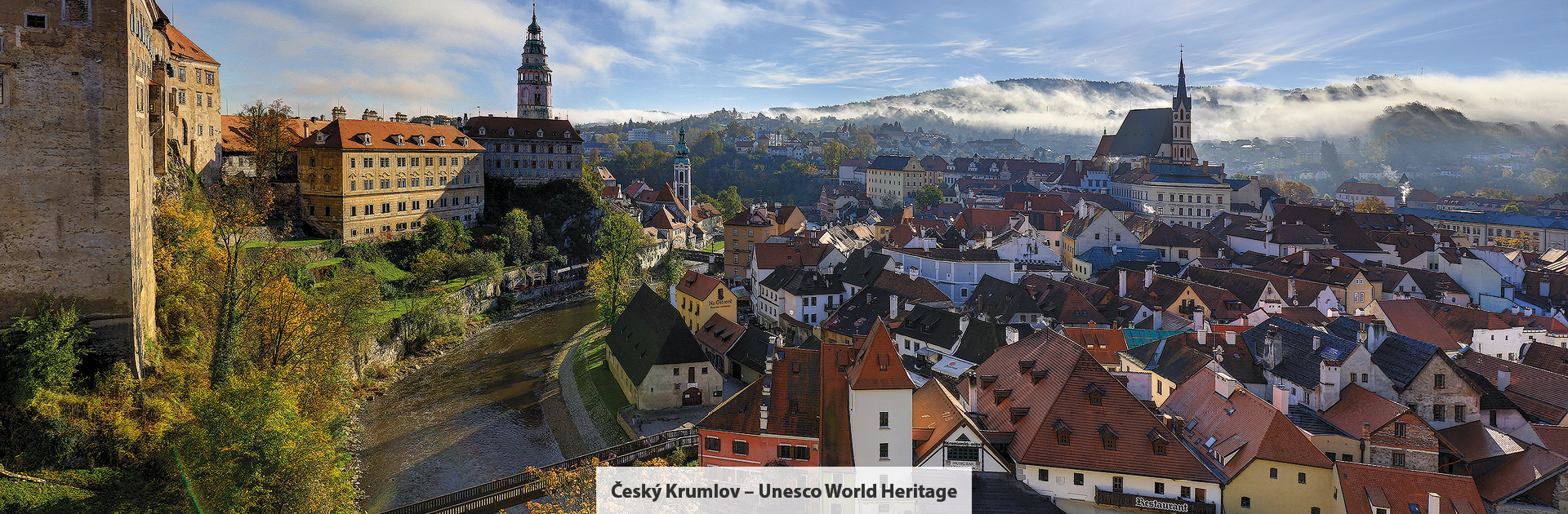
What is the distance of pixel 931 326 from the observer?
32.1 m

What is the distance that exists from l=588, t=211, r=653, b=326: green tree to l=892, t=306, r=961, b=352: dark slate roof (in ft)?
49.4

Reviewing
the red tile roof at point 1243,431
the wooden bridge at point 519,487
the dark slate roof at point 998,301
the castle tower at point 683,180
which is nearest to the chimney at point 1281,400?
the red tile roof at point 1243,431

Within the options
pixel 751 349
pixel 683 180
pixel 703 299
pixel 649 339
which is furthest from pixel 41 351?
pixel 683 180

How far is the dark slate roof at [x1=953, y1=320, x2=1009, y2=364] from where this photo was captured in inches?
1123

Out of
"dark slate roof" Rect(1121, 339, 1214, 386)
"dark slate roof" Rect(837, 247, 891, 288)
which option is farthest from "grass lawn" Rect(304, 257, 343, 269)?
"dark slate roof" Rect(1121, 339, 1214, 386)

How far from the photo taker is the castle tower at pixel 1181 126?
93.8 meters

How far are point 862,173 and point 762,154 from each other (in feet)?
80.5

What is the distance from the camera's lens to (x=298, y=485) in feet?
58.8

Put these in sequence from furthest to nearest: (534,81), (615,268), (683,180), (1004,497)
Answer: (683,180)
(534,81)
(615,268)
(1004,497)

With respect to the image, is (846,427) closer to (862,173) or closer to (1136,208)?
(1136,208)

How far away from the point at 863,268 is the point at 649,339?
48.8ft

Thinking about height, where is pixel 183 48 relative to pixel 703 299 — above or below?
above

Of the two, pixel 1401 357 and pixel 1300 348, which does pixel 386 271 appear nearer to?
pixel 1300 348
